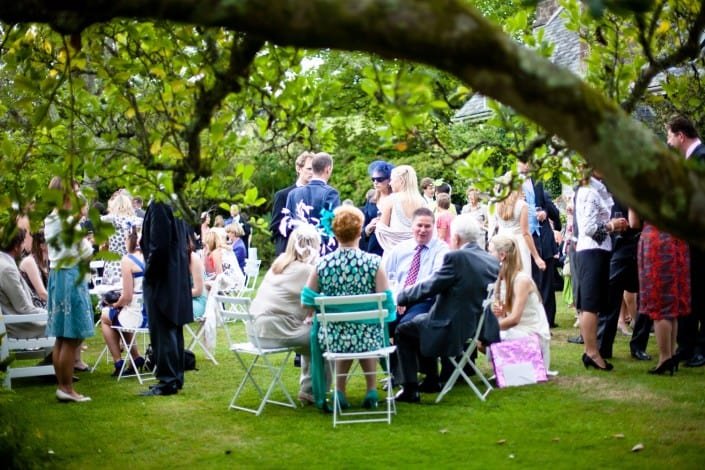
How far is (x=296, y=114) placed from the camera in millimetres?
5648

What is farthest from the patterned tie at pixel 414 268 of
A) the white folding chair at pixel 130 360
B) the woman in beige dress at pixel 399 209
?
the white folding chair at pixel 130 360

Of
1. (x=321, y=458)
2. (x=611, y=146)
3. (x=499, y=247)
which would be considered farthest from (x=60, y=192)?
(x=499, y=247)

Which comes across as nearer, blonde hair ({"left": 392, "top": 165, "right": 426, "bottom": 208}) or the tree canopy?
the tree canopy

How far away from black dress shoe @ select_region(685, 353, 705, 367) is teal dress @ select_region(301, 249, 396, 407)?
378cm

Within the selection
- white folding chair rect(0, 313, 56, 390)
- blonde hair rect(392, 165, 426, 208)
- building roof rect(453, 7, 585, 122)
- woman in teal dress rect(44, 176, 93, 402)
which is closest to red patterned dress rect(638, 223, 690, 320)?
blonde hair rect(392, 165, 426, 208)

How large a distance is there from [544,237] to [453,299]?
5.50 metres

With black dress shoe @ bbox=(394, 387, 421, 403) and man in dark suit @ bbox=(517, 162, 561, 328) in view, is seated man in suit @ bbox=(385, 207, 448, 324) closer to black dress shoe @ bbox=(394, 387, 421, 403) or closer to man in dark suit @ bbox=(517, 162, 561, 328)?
black dress shoe @ bbox=(394, 387, 421, 403)

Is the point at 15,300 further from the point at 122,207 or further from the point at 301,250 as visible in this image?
the point at 301,250

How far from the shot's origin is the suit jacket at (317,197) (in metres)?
10.4

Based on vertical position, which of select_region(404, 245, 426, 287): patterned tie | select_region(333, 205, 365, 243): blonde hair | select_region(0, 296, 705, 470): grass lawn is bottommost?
select_region(0, 296, 705, 470): grass lawn

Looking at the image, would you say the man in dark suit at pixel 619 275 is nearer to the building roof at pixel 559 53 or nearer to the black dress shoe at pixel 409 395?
the black dress shoe at pixel 409 395

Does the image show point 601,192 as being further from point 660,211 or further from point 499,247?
point 660,211

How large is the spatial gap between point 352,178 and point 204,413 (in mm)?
25851

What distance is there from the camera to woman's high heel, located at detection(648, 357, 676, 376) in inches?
374
